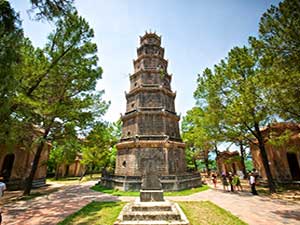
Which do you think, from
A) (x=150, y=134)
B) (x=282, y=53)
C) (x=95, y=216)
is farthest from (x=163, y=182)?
(x=282, y=53)

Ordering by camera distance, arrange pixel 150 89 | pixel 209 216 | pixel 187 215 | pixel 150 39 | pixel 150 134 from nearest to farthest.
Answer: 1. pixel 209 216
2. pixel 187 215
3. pixel 150 134
4. pixel 150 89
5. pixel 150 39

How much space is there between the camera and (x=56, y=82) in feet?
39.5

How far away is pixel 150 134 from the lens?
18.2 m

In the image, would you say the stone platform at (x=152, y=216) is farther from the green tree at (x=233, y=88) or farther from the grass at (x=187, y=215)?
the green tree at (x=233, y=88)

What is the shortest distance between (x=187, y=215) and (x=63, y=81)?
12.0 meters

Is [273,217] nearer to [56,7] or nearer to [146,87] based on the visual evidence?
[56,7]

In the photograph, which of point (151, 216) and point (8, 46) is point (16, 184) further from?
point (151, 216)

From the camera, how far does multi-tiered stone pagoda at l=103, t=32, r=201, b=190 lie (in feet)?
54.2

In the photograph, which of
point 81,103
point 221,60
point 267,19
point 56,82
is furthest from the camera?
point 221,60

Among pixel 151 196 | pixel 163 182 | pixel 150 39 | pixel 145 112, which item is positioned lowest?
pixel 151 196

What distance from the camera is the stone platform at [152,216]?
268 inches

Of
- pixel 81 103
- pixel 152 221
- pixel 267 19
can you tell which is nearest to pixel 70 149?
pixel 81 103

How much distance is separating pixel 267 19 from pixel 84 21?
11.2 meters

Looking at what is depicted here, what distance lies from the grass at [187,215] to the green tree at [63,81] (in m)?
6.39
